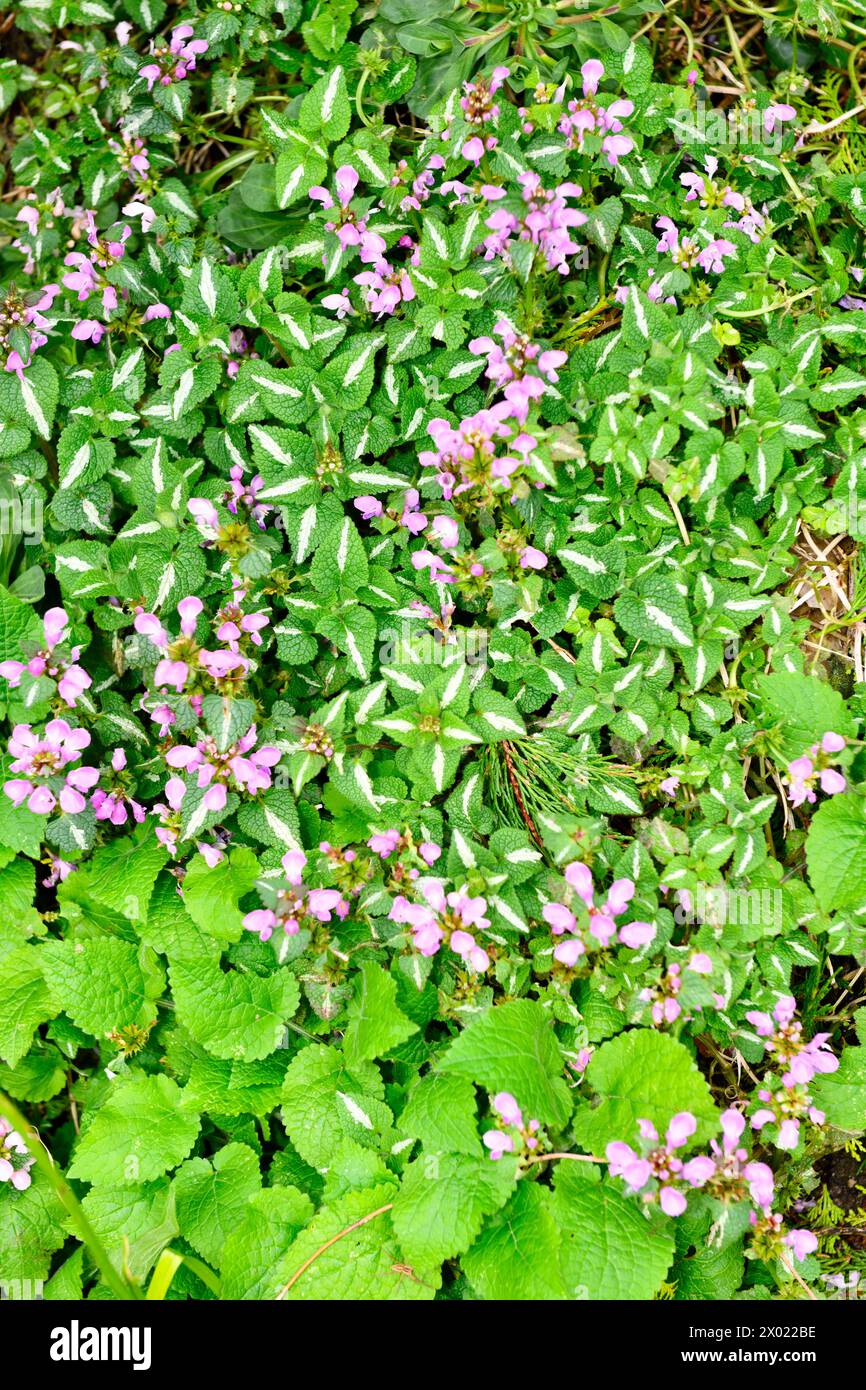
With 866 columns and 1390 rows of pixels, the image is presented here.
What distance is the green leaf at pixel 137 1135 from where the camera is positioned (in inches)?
116

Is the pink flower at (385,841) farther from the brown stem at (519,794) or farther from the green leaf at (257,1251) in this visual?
the green leaf at (257,1251)

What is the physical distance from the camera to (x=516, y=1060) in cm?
268

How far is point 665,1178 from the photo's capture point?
2490mm

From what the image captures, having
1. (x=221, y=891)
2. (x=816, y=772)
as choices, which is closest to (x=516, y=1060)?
(x=221, y=891)

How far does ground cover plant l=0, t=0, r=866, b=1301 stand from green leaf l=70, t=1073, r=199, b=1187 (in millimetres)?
13

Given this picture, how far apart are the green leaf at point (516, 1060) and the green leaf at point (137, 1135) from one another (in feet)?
2.86

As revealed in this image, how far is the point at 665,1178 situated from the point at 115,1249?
1669mm

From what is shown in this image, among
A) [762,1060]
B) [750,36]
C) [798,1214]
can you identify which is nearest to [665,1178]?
→ [762,1060]

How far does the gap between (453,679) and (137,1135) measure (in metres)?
1.66

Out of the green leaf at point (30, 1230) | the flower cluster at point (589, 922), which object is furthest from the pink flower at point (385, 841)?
the green leaf at point (30, 1230)

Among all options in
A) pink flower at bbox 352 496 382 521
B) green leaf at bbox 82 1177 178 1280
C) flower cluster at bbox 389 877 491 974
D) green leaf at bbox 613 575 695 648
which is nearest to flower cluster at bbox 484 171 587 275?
pink flower at bbox 352 496 382 521

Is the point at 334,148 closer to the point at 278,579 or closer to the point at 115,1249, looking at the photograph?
the point at 278,579

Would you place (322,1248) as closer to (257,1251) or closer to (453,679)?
(257,1251)
